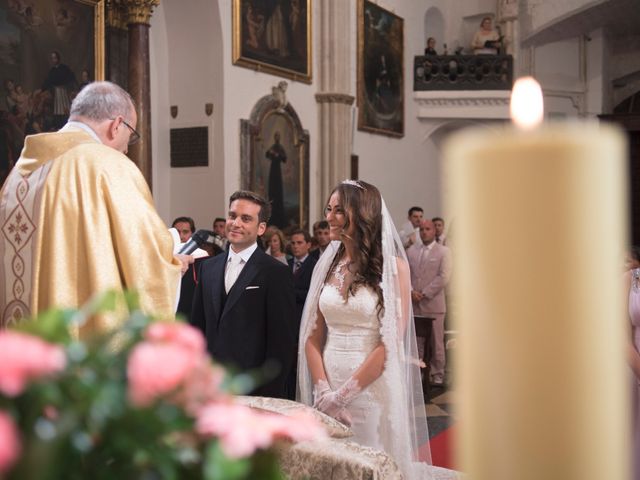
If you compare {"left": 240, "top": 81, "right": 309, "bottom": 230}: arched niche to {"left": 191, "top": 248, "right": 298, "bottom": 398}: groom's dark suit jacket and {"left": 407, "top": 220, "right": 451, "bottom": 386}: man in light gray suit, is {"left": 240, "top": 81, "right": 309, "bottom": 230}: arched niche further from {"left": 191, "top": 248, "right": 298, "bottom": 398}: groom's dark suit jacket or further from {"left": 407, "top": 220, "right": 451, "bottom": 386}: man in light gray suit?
{"left": 191, "top": 248, "right": 298, "bottom": 398}: groom's dark suit jacket

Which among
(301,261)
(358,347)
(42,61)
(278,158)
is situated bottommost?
(358,347)

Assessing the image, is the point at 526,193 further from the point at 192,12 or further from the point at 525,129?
the point at 192,12

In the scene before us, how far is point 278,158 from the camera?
12.6m

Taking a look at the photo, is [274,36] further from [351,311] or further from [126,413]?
[126,413]

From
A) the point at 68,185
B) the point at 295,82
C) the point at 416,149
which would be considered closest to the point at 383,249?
the point at 68,185

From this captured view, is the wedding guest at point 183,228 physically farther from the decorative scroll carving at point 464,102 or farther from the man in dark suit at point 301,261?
the decorative scroll carving at point 464,102

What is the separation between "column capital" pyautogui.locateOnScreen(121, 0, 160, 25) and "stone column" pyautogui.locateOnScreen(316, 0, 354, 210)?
4.30 meters

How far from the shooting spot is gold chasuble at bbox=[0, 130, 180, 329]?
9.63 ft

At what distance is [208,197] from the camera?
11.5m

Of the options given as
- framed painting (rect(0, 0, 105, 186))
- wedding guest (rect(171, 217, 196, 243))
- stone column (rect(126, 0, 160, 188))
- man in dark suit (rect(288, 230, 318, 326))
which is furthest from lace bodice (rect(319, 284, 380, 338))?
stone column (rect(126, 0, 160, 188))

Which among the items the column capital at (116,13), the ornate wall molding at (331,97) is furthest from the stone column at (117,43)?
the ornate wall molding at (331,97)

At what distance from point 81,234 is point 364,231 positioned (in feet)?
4.66

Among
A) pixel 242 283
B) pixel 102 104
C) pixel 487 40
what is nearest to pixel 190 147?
pixel 242 283

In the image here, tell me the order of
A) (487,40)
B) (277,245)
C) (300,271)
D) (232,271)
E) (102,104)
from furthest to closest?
(487,40) → (277,245) → (300,271) → (232,271) → (102,104)
